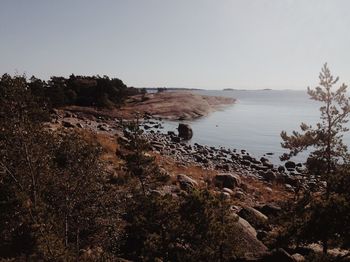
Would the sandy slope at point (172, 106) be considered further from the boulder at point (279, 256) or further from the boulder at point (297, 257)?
the boulder at point (279, 256)

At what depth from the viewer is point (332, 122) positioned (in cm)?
2153

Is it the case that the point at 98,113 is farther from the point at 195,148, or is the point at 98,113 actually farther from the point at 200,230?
the point at 200,230

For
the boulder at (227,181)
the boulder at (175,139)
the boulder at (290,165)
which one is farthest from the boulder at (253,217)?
the boulder at (175,139)

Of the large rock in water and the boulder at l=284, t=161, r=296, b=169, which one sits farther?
the large rock in water

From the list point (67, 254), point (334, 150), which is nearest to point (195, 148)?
point (334, 150)

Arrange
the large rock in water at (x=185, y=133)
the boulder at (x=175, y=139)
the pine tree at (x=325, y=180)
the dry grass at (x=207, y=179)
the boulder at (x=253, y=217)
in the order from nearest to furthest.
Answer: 1. the pine tree at (x=325, y=180)
2. the boulder at (x=253, y=217)
3. the dry grass at (x=207, y=179)
4. the boulder at (x=175, y=139)
5. the large rock in water at (x=185, y=133)

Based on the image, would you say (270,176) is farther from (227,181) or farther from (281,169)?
(227,181)

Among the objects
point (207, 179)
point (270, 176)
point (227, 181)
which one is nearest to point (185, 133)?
point (270, 176)

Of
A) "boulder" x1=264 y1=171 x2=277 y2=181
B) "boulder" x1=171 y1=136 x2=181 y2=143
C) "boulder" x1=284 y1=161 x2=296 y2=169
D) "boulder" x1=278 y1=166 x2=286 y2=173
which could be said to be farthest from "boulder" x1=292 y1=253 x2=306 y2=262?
"boulder" x1=171 y1=136 x2=181 y2=143

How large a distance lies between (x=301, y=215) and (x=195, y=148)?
4821cm

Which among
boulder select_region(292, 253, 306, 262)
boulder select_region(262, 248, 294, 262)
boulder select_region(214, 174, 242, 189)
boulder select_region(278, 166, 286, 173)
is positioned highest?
boulder select_region(262, 248, 294, 262)

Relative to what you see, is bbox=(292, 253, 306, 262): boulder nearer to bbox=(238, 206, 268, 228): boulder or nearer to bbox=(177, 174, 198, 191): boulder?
bbox=(238, 206, 268, 228): boulder

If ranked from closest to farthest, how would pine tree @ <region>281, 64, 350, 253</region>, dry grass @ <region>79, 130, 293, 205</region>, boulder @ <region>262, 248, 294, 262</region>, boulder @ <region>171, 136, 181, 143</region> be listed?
1. pine tree @ <region>281, 64, 350, 253</region>
2. boulder @ <region>262, 248, 294, 262</region>
3. dry grass @ <region>79, 130, 293, 205</region>
4. boulder @ <region>171, 136, 181, 143</region>

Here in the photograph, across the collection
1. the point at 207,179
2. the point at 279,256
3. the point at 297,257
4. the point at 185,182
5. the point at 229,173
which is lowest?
the point at 207,179
